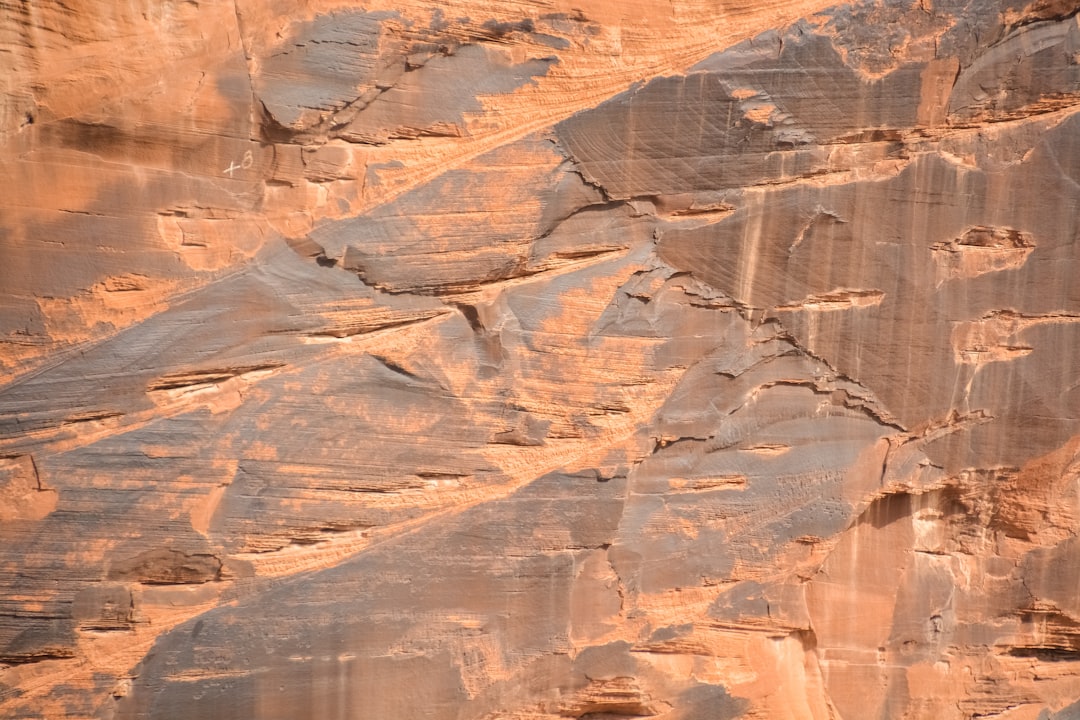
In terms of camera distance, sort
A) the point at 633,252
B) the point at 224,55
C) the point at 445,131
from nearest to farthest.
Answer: the point at 224,55 < the point at 445,131 < the point at 633,252

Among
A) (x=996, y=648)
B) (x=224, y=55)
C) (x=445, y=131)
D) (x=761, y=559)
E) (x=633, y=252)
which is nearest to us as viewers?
(x=224, y=55)

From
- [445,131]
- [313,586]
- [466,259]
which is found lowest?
[313,586]

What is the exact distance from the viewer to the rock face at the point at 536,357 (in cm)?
279

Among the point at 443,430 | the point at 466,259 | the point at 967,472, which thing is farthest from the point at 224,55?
the point at 967,472

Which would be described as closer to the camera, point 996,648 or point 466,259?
point 466,259

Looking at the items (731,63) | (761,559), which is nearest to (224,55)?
(731,63)

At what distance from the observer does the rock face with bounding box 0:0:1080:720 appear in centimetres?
279

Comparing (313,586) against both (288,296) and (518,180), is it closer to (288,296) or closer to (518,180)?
(288,296)

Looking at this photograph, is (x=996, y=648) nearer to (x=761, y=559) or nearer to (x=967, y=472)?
(x=967, y=472)

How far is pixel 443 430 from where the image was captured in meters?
3.06

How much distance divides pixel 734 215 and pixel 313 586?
84.3 inches

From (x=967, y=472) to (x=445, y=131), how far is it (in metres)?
2.61

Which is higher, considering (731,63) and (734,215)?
(731,63)

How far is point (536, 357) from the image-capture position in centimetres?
311
